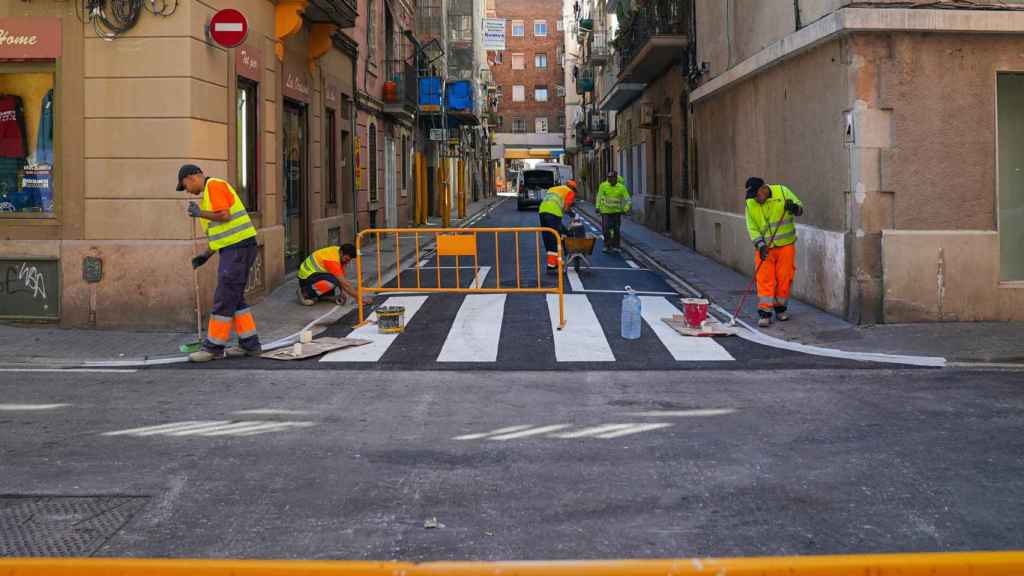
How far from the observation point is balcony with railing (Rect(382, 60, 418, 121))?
90.5ft

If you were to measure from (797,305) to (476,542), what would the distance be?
9.22 m

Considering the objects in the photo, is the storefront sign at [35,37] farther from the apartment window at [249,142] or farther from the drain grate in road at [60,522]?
the drain grate in road at [60,522]

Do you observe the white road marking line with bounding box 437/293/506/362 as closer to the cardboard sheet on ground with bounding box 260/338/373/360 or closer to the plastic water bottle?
the cardboard sheet on ground with bounding box 260/338/373/360

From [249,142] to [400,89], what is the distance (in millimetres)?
14751

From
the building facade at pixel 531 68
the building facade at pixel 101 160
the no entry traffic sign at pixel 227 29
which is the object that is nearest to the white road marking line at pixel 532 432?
the building facade at pixel 101 160

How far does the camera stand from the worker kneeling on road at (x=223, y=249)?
9.34m

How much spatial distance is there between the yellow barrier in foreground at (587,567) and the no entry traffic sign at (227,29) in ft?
→ 29.2

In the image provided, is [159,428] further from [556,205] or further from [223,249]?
[556,205]

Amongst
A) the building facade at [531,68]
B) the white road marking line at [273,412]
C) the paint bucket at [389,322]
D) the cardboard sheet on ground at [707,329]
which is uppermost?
the building facade at [531,68]

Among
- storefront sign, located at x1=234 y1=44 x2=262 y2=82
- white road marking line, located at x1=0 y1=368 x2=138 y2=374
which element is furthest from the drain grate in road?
storefront sign, located at x1=234 y1=44 x2=262 y2=82

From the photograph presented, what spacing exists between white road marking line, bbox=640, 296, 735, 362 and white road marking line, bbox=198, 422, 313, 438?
4.02 metres

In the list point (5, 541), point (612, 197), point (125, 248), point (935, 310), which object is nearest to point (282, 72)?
point (125, 248)

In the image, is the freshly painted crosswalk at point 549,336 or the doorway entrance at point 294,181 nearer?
the freshly painted crosswalk at point 549,336

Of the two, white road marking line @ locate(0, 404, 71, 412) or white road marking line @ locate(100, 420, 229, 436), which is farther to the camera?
white road marking line @ locate(0, 404, 71, 412)
